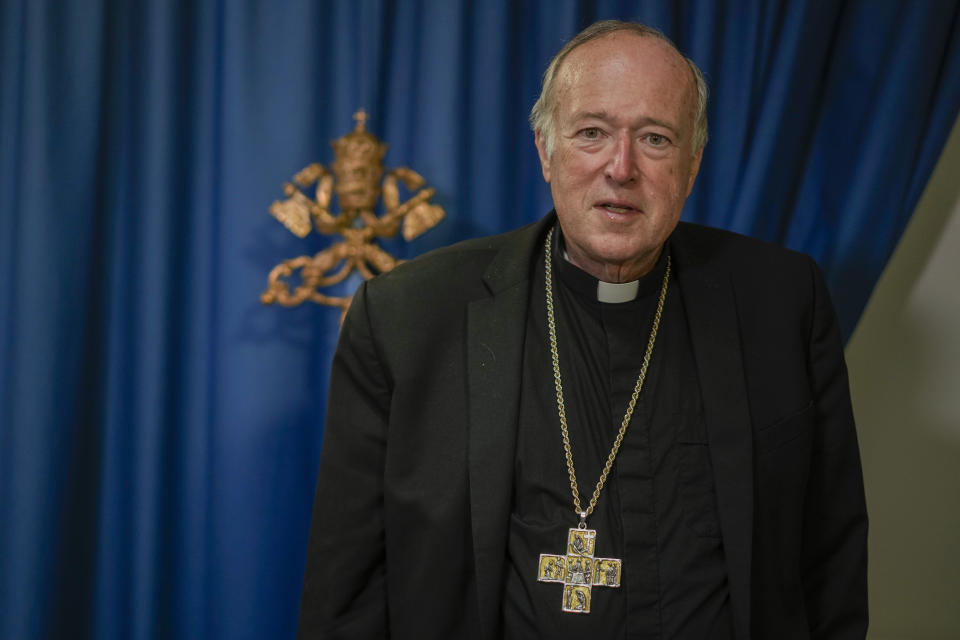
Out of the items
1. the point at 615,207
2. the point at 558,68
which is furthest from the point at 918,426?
the point at 558,68

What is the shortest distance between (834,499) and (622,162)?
80 cm

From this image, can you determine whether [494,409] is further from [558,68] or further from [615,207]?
[558,68]

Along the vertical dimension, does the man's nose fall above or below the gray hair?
below

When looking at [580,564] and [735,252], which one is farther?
[735,252]

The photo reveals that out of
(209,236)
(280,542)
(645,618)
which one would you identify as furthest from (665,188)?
(280,542)

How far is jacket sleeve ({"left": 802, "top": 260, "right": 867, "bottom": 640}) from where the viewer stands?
1700 millimetres

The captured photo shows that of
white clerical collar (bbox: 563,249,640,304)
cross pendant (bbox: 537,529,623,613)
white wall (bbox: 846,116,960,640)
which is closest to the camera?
cross pendant (bbox: 537,529,623,613)

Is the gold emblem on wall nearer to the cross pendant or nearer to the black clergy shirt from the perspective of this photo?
the black clergy shirt

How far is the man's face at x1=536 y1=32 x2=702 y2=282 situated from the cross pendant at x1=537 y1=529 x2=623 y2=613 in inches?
20.5

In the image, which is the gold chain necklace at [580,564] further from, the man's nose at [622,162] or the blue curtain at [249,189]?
the blue curtain at [249,189]

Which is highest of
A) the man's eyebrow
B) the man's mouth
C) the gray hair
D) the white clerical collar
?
the gray hair

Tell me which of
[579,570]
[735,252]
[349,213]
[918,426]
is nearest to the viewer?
[579,570]

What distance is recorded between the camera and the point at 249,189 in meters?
2.26

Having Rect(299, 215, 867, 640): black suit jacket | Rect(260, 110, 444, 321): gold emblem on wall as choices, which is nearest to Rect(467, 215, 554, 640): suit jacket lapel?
Rect(299, 215, 867, 640): black suit jacket
